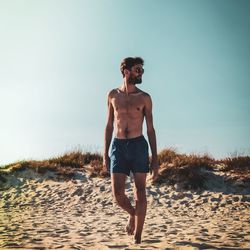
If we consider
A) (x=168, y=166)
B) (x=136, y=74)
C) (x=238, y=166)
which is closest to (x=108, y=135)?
(x=136, y=74)

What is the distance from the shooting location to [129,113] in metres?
5.08

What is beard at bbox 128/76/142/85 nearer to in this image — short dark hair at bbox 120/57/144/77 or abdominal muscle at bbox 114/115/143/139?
short dark hair at bbox 120/57/144/77

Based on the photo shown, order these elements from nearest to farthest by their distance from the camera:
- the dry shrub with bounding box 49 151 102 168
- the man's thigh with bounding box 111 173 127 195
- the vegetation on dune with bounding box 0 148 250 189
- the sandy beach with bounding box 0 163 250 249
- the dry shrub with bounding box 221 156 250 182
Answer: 1. the man's thigh with bounding box 111 173 127 195
2. the sandy beach with bounding box 0 163 250 249
3. the dry shrub with bounding box 221 156 250 182
4. the vegetation on dune with bounding box 0 148 250 189
5. the dry shrub with bounding box 49 151 102 168

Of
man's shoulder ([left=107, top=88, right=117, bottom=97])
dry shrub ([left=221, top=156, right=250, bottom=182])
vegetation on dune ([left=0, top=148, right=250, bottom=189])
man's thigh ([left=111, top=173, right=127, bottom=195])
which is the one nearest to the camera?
man's thigh ([left=111, top=173, right=127, bottom=195])

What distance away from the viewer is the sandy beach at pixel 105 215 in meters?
5.64

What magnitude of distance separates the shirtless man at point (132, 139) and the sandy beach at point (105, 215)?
793 mm

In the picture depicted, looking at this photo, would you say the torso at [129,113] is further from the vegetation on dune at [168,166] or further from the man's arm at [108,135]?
the vegetation on dune at [168,166]

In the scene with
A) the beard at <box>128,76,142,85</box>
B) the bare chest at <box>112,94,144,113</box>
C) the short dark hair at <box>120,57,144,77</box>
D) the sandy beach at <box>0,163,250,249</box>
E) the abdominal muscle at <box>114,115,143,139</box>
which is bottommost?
the sandy beach at <box>0,163,250,249</box>

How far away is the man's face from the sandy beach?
2376 mm

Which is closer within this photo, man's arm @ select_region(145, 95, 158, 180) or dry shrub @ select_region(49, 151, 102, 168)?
man's arm @ select_region(145, 95, 158, 180)

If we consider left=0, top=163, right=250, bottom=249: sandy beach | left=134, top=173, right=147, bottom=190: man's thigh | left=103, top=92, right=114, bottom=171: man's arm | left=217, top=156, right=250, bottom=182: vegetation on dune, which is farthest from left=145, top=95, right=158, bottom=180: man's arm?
left=217, top=156, right=250, bottom=182: vegetation on dune

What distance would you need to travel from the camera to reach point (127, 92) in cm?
517

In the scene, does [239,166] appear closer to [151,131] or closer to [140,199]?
[151,131]

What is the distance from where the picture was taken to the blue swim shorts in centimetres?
495
